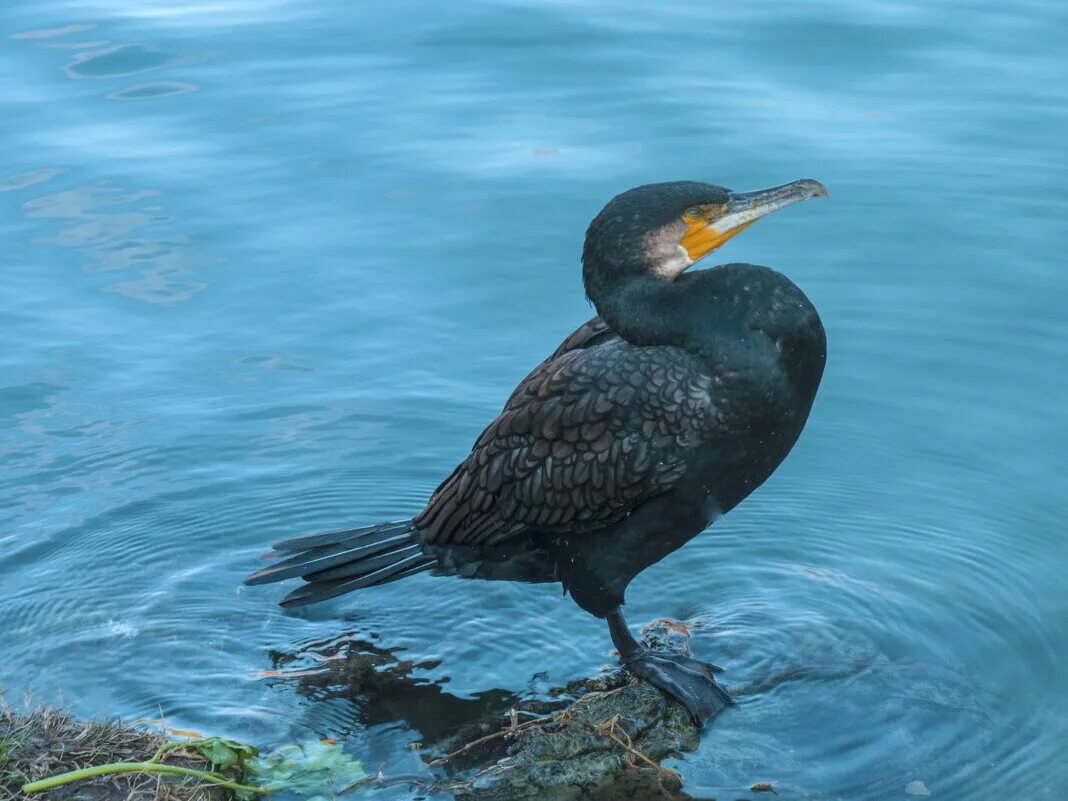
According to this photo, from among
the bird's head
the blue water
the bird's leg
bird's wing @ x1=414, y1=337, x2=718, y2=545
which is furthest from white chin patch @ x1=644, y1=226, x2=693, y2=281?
the blue water

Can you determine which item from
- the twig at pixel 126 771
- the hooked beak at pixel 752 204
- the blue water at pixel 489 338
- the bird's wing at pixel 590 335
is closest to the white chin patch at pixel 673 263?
the hooked beak at pixel 752 204

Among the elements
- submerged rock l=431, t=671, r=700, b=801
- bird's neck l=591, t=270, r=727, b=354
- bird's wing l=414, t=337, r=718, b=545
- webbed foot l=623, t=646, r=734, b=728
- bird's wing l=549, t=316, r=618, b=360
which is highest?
bird's neck l=591, t=270, r=727, b=354

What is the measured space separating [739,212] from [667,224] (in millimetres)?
222

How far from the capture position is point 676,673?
4727mm

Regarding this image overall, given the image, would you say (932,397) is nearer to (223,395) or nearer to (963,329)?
(963,329)

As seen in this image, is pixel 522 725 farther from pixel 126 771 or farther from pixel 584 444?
pixel 126 771

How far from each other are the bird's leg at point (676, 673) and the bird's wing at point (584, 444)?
401mm

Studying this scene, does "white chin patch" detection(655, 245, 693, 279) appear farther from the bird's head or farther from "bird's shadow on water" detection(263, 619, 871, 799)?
"bird's shadow on water" detection(263, 619, 871, 799)

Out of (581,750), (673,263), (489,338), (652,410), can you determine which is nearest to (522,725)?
(581,750)

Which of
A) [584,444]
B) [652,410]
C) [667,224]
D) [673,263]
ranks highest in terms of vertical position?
[667,224]

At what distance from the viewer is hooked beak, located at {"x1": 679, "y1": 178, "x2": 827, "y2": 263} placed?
14.6ft

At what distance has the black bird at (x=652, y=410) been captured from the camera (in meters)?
4.36

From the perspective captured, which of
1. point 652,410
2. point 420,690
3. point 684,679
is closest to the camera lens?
point 652,410

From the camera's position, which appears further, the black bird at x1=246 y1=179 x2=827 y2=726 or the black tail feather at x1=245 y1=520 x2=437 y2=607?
the black tail feather at x1=245 y1=520 x2=437 y2=607
